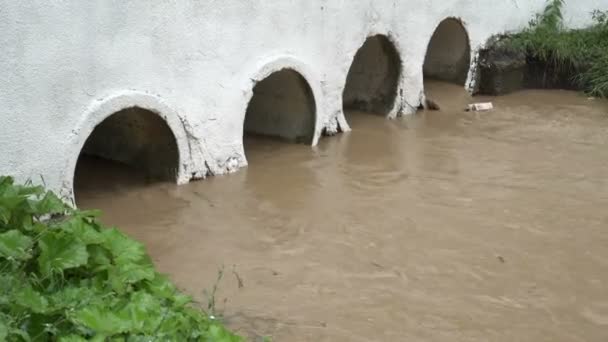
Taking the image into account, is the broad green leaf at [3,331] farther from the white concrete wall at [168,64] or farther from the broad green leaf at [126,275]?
the white concrete wall at [168,64]

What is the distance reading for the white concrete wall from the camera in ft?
14.6

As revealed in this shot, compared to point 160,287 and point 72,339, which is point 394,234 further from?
point 72,339

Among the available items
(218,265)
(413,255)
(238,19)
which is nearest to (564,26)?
(238,19)

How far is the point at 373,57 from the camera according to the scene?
802 cm

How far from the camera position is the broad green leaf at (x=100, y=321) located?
8.59 ft

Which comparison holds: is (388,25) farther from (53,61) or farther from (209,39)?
(53,61)

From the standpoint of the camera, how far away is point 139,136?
5.76 meters

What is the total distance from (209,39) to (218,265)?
191 cm

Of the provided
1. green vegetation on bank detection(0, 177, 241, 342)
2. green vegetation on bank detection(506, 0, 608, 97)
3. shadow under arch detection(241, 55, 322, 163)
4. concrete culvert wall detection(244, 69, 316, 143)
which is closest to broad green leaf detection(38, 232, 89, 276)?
green vegetation on bank detection(0, 177, 241, 342)

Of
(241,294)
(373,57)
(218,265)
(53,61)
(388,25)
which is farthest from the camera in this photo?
(373,57)

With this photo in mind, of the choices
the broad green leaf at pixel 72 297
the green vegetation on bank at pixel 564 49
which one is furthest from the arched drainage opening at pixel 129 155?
the green vegetation on bank at pixel 564 49

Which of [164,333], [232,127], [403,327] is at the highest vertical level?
[232,127]

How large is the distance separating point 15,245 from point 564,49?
776 centimetres

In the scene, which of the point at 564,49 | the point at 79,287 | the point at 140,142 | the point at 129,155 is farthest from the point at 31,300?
the point at 564,49
